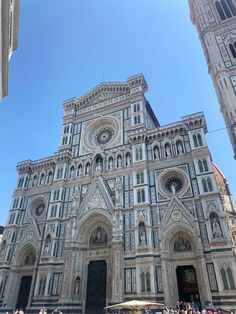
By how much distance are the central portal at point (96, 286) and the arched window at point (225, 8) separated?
30763mm

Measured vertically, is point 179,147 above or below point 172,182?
above

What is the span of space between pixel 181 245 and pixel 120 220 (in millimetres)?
5037

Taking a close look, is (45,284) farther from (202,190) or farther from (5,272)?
(202,190)

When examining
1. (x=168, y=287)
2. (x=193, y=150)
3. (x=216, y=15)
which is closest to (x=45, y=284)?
(x=168, y=287)

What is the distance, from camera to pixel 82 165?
2530cm

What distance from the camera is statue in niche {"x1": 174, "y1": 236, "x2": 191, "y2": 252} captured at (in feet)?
57.7

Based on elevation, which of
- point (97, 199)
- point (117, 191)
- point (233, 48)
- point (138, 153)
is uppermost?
point (233, 48)

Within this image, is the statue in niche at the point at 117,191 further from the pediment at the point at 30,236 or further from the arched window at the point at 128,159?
the pediment at the point at 30,236

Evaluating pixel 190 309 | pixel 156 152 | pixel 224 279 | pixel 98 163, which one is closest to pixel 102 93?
pixel 98 163

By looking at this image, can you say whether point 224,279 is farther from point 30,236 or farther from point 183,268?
point 30,236

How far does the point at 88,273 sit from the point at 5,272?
8449mm

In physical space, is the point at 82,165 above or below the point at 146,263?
above

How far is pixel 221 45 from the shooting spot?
→ 26.8 m

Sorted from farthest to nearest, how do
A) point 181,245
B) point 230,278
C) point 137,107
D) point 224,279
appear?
point 137,107, point 181,245, point 224,279, point 230,278
